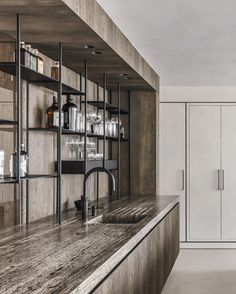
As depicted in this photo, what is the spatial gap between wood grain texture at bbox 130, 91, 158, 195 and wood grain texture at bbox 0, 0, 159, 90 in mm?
1822

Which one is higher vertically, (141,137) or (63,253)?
→ (141,137)

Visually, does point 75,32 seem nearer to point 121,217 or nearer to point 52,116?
point 52,116

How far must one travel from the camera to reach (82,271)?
251 cm

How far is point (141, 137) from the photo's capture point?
784 cm

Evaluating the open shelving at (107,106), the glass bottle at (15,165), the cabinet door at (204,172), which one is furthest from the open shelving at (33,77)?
the cabinet door at (204,172)

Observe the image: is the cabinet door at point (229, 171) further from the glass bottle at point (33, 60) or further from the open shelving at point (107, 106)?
the glass bottle at point (33, 60)

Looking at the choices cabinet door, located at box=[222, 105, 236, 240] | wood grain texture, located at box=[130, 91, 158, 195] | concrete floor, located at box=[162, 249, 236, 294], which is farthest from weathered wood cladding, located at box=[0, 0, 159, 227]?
cabinet door, located at box=[222, 105, 236, 240]

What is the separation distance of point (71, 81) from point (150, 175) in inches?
101

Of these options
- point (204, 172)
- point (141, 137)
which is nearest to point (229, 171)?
point (204, 172)

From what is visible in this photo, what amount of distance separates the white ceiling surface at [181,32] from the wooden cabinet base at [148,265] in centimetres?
167

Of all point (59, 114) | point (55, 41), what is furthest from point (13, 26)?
point (59, 114)

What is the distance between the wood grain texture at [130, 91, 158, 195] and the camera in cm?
783

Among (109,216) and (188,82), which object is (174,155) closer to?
(188,82)

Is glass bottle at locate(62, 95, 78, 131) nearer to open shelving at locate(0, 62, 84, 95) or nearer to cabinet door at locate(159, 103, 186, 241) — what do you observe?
open shelving at locate(0, 62, 84, 95)
